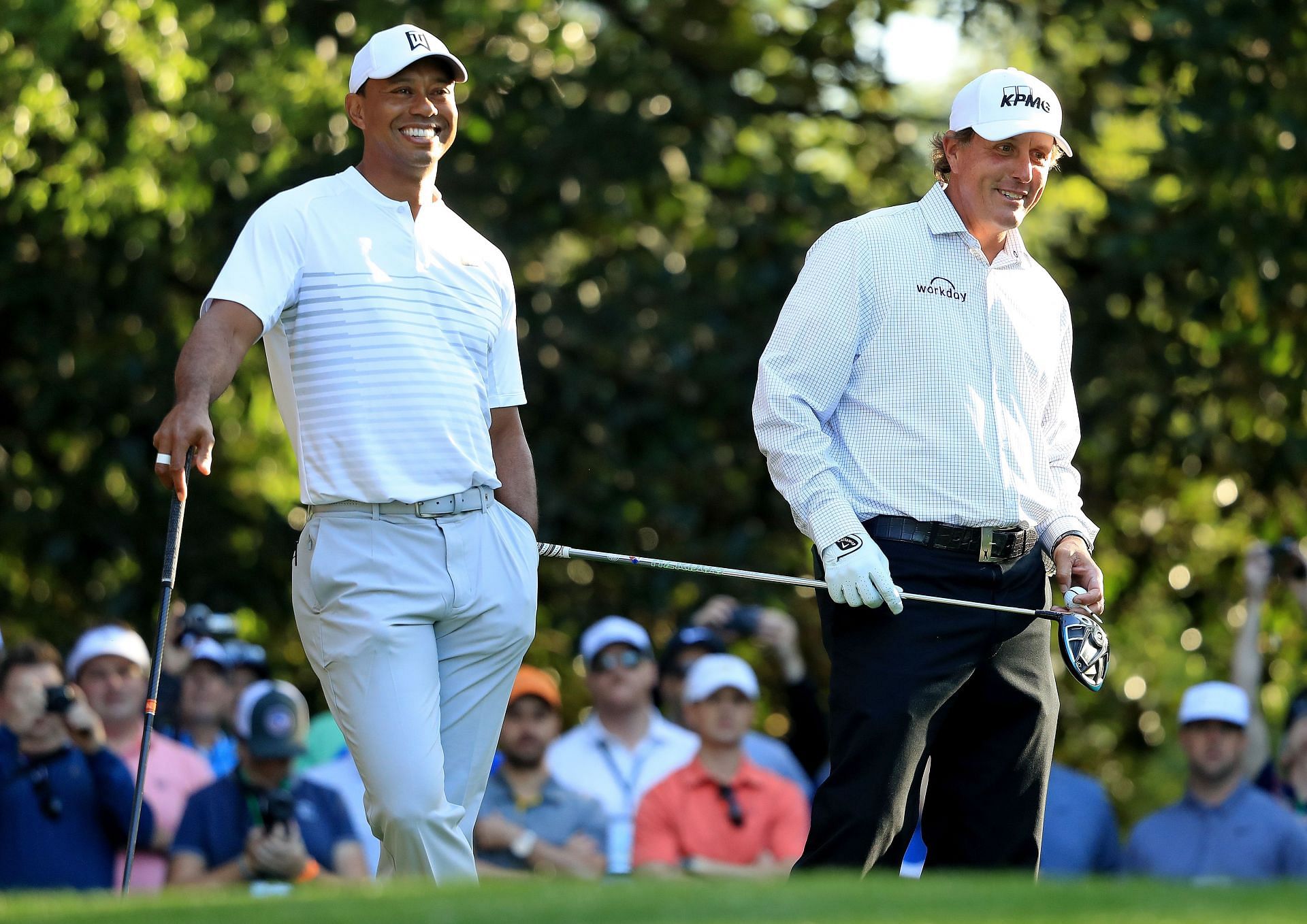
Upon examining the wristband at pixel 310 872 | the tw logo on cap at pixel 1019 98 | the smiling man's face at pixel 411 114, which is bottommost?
the wristband at pixel 310 872

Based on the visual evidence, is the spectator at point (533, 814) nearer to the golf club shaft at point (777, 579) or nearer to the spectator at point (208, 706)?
the spectator at point (208, 706)

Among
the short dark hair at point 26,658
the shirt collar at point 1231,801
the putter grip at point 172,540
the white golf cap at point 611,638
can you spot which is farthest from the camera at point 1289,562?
the putter grip at point 172,540

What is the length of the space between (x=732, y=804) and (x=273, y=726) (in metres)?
1.88

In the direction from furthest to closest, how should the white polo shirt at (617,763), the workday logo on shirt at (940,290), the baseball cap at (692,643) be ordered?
the baseball cap at (692,643) → the white polo shirt at (617,763) → the workday logo on shirt at (940,290)

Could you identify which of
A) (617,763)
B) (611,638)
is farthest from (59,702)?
(611,638)

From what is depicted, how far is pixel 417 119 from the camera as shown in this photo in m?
5.29

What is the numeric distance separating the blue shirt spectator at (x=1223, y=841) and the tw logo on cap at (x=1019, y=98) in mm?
3968

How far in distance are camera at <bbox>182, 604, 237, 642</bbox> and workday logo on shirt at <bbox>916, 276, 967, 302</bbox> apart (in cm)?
512

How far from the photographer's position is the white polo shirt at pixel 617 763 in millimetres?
8711

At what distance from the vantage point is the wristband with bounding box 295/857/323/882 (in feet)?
25.6

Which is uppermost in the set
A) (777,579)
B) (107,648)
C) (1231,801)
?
(777,579)

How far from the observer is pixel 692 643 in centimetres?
955

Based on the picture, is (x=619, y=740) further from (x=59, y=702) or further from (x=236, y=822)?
(x=59, y=702)

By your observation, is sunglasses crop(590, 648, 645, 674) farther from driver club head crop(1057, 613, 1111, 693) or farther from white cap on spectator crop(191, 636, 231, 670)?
driver club head crop(1057, 613, 1111, 693)
